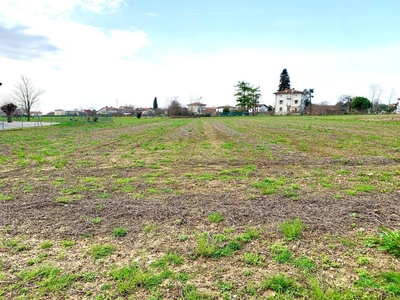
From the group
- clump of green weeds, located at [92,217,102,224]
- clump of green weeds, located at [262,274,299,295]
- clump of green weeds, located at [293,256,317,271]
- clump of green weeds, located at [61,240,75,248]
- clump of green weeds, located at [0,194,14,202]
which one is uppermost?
clump of green weeds, located at [0,194,14,202]

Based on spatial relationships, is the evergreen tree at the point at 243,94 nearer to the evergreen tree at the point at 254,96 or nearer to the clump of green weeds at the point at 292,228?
the evergreen tree at the point at 254,96

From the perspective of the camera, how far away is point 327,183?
199 inches

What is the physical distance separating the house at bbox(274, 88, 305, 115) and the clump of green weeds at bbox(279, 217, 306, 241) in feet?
257

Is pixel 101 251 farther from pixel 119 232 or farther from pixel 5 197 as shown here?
pixel 5 197

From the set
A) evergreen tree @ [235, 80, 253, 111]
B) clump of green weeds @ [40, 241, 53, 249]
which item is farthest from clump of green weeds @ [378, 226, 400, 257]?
evergreen tree @ [235, 80, 253, 111]

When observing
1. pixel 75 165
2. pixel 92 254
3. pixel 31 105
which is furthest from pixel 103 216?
pixel 31 105

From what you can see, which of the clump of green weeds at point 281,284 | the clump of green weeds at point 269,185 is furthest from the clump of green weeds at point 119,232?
the clump of green weeds at point 269,185

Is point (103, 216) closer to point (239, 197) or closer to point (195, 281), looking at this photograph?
point (195, 281)

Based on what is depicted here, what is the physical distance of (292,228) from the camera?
122 inches

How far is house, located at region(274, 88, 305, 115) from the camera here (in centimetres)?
7731

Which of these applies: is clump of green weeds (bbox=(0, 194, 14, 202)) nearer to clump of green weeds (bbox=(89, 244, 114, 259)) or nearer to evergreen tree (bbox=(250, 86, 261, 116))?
clump of green weeds (bbox=(89, 244, 114, 259))

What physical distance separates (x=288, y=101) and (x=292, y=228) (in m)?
82.4

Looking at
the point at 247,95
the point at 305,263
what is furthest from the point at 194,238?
the point at 247,95

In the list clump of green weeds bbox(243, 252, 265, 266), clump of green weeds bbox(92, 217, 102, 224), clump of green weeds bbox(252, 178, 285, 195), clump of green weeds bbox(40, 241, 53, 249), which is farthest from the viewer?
clump of green weeds bbox(252, 178, 285, 195)
